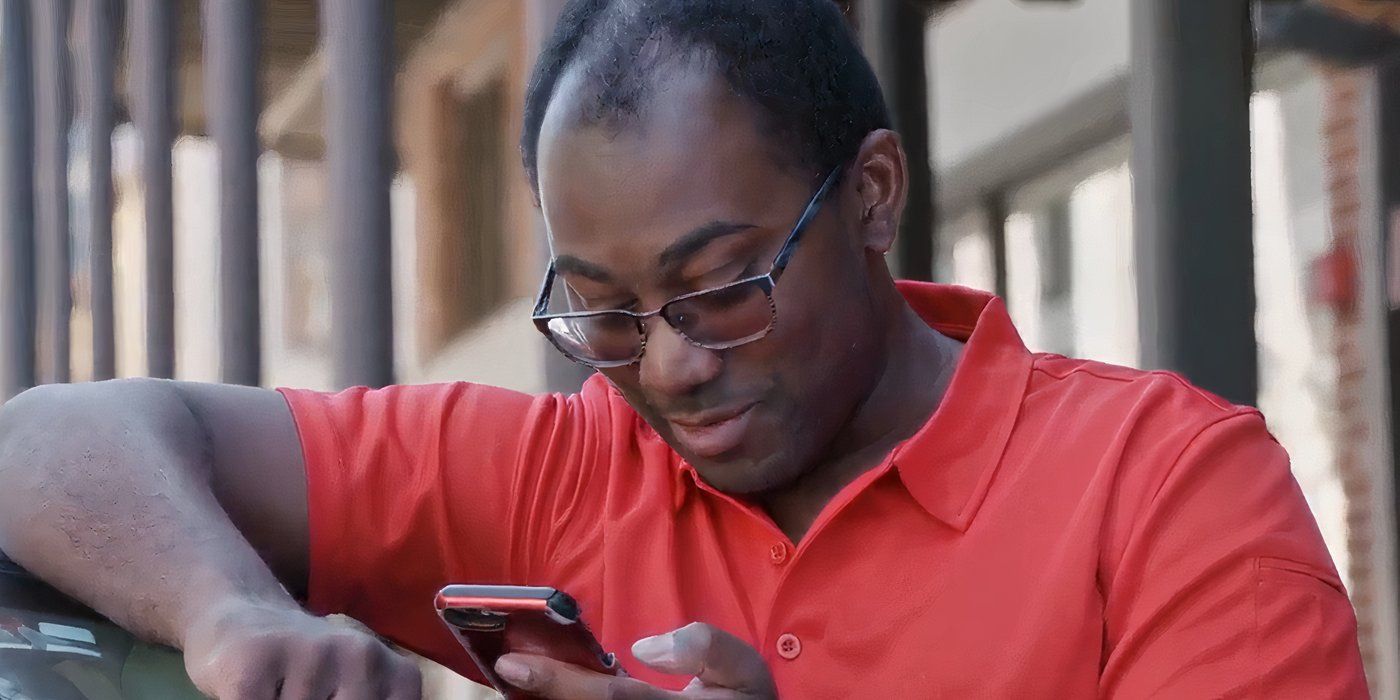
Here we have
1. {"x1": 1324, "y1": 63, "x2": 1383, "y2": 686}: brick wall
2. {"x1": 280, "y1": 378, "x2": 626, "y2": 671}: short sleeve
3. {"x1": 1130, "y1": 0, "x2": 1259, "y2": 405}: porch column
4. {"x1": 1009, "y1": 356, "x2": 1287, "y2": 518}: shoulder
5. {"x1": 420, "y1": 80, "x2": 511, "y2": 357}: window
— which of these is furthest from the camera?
{"x1": 420, "y1": 80, "x2": 511, "y2": 357}: window

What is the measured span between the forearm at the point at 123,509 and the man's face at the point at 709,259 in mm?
353

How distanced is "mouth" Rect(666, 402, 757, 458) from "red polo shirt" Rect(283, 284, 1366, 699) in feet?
0.35

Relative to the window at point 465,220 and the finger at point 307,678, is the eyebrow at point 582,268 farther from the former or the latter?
the window at point 465,220

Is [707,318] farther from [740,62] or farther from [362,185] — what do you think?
[362,185]

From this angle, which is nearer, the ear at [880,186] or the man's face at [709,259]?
the man's face at [709,259]

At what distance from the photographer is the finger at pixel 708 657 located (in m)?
1.03

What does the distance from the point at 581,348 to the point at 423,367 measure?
209 inches

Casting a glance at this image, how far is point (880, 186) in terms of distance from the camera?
4.58ft

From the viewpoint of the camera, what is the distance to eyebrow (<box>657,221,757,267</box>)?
1254 millimetres

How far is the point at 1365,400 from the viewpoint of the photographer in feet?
11.7

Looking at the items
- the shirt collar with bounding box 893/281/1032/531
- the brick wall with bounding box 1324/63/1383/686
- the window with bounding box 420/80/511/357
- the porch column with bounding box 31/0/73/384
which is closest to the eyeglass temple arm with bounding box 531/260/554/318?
the shirt collar with bounding box 893/281/1032/531

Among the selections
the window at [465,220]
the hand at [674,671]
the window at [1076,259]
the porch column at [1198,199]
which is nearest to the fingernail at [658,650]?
the hand at [674,671]

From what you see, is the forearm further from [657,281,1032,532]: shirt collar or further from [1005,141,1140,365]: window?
[1005,141,1140,365]: window

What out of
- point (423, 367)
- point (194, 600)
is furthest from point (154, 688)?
point (423, 367)
